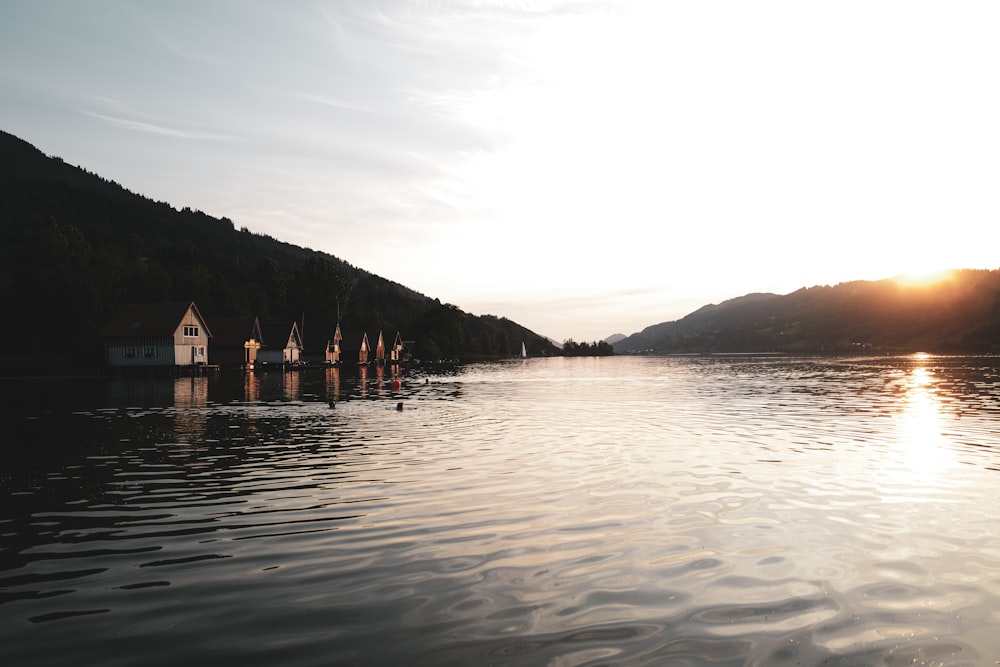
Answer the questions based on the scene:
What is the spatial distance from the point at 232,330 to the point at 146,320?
1904 centimetres

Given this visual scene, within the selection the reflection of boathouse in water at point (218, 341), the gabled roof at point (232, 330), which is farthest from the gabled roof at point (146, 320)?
the gabled roof at point (232, 330)

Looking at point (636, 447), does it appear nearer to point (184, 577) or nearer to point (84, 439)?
point (184, 577)

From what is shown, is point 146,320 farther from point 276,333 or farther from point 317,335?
point 317,335

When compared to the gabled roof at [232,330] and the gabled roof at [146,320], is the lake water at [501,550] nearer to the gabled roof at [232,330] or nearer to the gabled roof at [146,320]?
the gabled roof at [146,320]

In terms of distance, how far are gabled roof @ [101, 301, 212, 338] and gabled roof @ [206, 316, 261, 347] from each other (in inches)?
584

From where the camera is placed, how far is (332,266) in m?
167

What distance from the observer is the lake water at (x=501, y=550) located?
760 cm

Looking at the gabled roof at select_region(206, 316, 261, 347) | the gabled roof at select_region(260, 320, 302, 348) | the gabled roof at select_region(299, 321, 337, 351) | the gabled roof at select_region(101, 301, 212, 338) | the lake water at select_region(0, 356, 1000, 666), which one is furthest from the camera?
the gabled roof at select_region(299, 321, 337, 351)

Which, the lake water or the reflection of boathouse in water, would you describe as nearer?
the lake water

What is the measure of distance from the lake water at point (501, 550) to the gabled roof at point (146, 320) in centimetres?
6704

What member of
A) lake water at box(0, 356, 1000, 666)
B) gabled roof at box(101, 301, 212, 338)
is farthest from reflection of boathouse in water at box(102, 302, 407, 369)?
lake water at box(0, 356, 1000, 666)

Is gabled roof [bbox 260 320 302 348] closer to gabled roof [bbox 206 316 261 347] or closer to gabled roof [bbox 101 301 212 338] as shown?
gabled roof [bbox 206 316 261 347]

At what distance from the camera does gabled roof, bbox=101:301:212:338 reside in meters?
87.4

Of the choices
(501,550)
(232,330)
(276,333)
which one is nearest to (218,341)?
(232,330)
